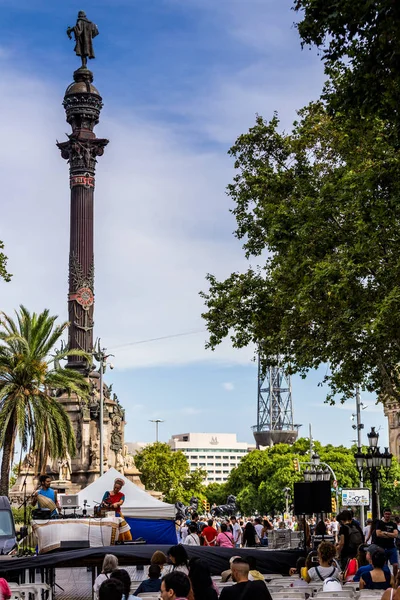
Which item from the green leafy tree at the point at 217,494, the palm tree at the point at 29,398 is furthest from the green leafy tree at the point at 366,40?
the green leafy tree at the point at 217,494

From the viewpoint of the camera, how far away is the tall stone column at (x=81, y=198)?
68.1 meters

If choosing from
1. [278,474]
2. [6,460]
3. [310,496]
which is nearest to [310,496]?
[310,496]

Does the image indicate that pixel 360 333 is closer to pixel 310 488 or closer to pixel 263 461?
pixel 310 488

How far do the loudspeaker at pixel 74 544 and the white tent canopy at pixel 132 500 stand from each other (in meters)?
9.28

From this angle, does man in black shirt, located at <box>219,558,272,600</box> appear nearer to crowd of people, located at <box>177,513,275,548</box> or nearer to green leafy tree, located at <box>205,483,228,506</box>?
crowd of people, located at <box>177,513,275,548</box>

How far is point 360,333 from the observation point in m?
26.9

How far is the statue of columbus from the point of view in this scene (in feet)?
244

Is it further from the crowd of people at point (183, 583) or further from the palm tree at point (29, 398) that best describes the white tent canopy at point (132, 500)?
the crowd of people at point (183, 583)

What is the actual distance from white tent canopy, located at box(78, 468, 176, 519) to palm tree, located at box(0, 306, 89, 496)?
7.33m

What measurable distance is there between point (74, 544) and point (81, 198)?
181ft

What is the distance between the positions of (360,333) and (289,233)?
3157 mm

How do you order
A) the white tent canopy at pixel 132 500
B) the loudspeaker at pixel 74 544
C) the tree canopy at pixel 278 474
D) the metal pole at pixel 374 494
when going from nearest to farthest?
the loudspeaker at pixel 74 544
the white tent canopy at pixel 132 500
the metal pole at pixel 374 494
the tree canopy at pixel 278 474

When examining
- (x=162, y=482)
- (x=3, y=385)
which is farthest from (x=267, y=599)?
(x=162, y=482)

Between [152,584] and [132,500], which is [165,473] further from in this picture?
[152,584]
